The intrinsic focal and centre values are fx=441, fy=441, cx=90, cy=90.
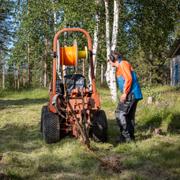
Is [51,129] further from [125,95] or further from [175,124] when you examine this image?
[175,124]

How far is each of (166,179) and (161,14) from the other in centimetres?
1444

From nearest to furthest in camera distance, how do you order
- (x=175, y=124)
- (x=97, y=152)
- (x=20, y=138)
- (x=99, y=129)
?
(x=97, y=152) → (x=99, y=129) → (x=20, y=138) → (x=175, y=124)

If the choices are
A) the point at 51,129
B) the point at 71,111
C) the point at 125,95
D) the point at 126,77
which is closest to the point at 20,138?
the point at 51,129

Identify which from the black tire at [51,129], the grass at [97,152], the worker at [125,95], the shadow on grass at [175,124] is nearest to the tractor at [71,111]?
the black tire at [51,129]

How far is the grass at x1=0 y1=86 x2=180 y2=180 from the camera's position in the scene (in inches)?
237

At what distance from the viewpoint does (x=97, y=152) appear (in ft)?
24.3

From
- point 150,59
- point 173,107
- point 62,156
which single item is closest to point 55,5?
point 173,107

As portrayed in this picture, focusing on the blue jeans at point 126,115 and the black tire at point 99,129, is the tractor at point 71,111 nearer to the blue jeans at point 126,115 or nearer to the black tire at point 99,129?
the black tire at point 99,129

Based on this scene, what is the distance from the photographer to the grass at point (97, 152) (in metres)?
6.03

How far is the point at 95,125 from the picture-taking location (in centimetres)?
825

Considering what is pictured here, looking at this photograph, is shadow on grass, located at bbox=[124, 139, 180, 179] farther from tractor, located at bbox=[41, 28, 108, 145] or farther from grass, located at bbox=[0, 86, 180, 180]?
tractor, located at bbox=[41, 28, 108, 145]

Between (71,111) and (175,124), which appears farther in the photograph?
(175,124)

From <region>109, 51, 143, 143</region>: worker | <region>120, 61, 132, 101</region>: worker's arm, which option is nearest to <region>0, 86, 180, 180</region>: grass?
<region>109, 51, 143, 143</region>: worker

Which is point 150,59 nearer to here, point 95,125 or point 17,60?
point 17,60
